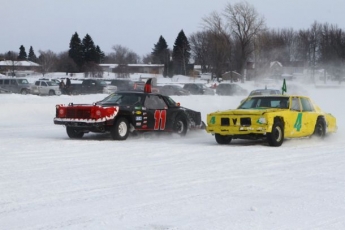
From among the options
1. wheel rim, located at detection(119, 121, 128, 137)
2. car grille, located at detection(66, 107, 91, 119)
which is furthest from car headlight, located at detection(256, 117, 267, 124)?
car grille, located at detection(66, 107, 91, 119)

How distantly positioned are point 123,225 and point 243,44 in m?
79.1

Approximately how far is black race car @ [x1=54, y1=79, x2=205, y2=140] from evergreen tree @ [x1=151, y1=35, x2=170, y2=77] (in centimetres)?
9660

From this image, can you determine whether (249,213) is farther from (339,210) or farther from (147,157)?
(147,157)

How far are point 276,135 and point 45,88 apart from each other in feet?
126

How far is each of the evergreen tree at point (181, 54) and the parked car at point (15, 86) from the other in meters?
62.8

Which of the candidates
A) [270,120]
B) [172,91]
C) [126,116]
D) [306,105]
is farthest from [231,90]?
[270,120]

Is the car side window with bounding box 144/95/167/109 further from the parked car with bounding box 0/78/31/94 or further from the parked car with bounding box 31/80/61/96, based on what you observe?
the parked car with bounding box 0/78/31/94

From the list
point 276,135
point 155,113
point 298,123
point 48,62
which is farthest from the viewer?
point 48,62

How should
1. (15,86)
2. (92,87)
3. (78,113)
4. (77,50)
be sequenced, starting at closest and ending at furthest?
(78,113), (15,86), (92,87), (77,50)

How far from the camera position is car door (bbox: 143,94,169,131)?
56.7 feet

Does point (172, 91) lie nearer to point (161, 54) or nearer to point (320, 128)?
point (320, 128)

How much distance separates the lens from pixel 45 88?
168 ft

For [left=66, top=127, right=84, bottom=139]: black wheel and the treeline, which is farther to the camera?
the treeline

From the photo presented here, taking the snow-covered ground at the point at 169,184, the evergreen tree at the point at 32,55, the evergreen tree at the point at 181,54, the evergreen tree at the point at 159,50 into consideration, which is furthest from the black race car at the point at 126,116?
the evergreen tree at the point at 32,55
